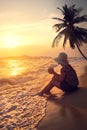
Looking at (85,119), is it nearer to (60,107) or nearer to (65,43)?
(60,107)

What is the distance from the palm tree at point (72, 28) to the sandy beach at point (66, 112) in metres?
19.0

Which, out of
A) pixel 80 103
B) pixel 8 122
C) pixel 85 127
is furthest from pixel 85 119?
pixel 8 122

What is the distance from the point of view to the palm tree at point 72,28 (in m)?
26.5

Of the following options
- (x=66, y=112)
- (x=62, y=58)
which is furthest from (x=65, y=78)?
(x=66, y=112)

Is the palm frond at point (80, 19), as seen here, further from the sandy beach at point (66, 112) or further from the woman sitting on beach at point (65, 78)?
the sandy beach at point (66, 112)

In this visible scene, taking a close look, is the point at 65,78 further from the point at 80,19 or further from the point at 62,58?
the point at 80,19

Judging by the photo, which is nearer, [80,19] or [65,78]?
[65,78]

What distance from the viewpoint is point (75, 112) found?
5.99 m

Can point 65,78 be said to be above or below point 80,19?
below

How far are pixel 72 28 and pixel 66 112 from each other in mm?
21554

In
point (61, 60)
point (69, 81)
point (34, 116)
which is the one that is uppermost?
point (61, 60)

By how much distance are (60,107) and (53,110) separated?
0.80 ft

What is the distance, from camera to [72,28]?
26875 millimetres

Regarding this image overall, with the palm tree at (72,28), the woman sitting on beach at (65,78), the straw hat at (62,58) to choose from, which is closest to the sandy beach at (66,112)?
the woman sitting on beach at (65,78)
